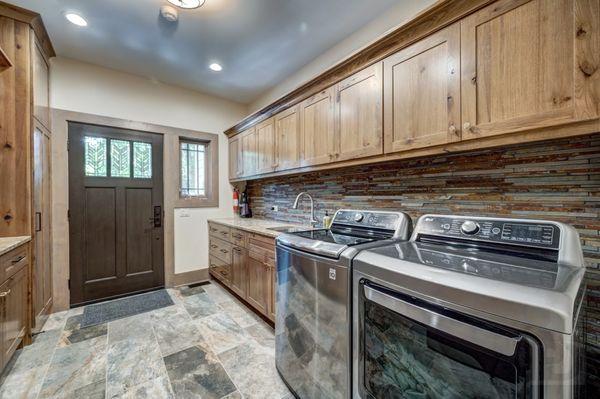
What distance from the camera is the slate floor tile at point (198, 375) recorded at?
160 centimetres

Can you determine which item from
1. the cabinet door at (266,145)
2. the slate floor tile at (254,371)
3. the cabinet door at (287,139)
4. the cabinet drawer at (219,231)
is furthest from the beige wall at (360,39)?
the slate floor tile at (254,371)

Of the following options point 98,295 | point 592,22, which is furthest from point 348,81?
point 98,295

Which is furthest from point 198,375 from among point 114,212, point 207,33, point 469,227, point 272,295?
point 207,33

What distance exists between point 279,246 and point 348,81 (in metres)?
1.37

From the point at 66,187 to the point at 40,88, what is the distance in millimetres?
1003

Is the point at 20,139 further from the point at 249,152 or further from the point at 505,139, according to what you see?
the point at 505,139

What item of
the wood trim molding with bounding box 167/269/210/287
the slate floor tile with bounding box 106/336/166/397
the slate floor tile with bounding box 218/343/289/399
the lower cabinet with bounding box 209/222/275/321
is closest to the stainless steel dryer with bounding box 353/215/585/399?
the slate floor tile with bounding box 218/343/289/399

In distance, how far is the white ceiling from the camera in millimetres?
2008

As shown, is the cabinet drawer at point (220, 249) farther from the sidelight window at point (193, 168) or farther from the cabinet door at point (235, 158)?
the cabinet door at point (235, 158)

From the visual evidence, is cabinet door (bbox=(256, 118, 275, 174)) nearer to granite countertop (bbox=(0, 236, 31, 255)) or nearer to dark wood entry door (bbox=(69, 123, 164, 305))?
dark wood entry door (bbox=(69, 123, 164, 305))

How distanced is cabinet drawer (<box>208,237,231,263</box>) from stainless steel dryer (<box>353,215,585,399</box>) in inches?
87.7

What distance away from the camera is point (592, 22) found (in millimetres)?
959

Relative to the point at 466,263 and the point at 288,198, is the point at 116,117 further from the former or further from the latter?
the point at 466,263

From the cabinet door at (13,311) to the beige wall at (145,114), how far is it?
86 cm
